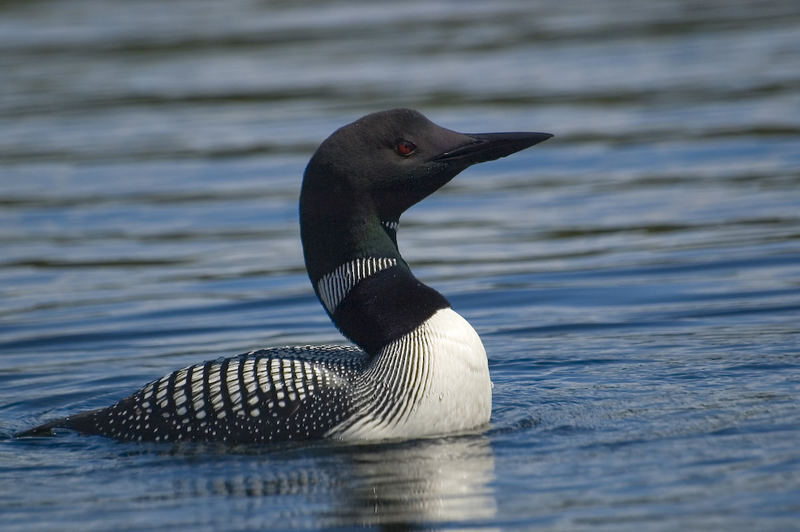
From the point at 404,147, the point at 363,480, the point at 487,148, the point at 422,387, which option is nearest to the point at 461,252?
the point at 487,148

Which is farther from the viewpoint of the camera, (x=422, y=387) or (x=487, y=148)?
(x=487, y=148)

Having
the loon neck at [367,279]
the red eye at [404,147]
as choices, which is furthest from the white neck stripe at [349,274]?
the red eye at [404,147]

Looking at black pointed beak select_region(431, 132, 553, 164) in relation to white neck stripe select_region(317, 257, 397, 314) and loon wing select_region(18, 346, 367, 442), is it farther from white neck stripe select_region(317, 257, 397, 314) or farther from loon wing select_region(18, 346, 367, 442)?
loon wing select_region(18, 346, 367, 442)

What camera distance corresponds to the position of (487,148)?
16.5 feet

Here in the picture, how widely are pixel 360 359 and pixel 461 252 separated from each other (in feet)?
10.8

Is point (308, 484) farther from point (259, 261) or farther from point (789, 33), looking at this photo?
point (789, 33)

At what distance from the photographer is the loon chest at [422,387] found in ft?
15.6

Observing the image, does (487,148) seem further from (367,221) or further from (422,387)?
(422,387)

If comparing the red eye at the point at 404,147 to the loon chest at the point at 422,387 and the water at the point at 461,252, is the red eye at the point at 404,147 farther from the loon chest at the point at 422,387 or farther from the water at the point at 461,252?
the water at the point at 461,252

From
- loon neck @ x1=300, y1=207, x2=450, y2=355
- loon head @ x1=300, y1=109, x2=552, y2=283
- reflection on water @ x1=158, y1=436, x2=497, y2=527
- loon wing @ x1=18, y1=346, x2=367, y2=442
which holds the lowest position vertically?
reflection on water @ x1=158, y1=436, x2=497, y2=527

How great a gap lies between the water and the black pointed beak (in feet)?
3.03

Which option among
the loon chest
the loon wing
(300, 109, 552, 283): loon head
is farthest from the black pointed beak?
the loon wing

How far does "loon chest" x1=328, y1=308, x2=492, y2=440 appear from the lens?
15.6 feet

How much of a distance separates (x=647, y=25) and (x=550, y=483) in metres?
11.3
